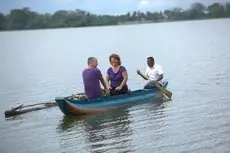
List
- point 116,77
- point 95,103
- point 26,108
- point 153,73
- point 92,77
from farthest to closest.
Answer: point 153,73, point 26,108, point 116,77, point 95,103, point 92,77

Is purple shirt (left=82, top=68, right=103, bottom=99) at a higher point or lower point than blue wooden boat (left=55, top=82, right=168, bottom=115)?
higher

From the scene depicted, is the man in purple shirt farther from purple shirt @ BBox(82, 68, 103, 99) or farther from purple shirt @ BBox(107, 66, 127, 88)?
purple shirt @ BBox(107, 66, 127, 88)

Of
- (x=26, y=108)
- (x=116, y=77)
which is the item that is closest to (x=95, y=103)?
(x=116, y=77)

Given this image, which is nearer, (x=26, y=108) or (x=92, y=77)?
(x=92, y=77)

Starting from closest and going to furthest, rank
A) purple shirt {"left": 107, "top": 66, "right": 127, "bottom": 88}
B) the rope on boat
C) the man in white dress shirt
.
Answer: purple shirt {"left": 107, "top": 66, "right": 127, "bottom": 88}
the rope on boat
the man in white dress shirt

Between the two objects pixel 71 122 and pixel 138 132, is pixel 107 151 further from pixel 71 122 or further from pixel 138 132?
pixel 71 122

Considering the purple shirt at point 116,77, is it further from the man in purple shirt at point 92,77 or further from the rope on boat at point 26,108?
the rope on boat at point 26,108

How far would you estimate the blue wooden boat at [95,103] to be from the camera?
14.8 meters

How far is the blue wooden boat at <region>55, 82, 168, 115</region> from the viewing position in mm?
14820

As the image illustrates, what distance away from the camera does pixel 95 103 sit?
15.2 meters

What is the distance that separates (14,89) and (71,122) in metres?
9.44

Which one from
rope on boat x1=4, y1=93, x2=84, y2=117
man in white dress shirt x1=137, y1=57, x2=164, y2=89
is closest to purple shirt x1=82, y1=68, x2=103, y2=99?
rope on boat x1=4, y1=93, x2=84, y2=117

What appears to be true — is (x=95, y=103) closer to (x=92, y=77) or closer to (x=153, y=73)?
(x=92, y=77)

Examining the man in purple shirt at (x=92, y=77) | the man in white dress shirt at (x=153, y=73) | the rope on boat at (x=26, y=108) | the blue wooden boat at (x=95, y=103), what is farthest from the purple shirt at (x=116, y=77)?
→ the man in white dress shirt at (x=153, y=73)
